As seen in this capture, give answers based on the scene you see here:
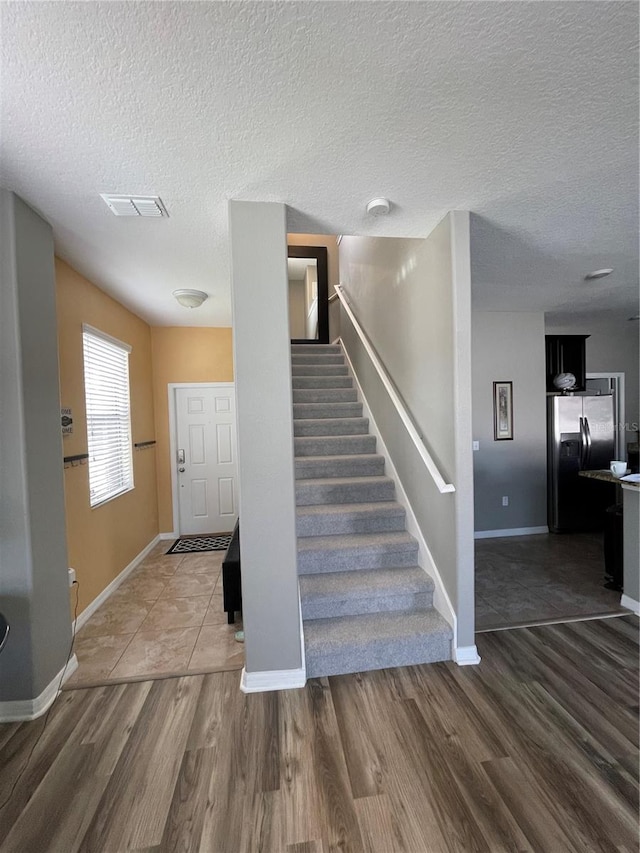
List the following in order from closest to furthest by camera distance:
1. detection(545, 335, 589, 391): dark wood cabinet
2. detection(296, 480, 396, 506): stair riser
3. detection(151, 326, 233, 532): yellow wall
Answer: detection(296, 480, 396, 506): stair riser < detection(151, 326, 233, 532): yellow wall < detection(545, 335, 589, 391): dark wood cabinet

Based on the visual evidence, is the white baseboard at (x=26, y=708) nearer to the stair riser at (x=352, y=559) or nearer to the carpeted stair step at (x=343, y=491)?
the stair riser at (x=352, y=559)

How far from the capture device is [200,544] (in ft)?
13.6

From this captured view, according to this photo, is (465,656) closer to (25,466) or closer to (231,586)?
(231,586)

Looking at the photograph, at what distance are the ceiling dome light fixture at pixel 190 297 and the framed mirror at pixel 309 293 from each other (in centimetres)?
182

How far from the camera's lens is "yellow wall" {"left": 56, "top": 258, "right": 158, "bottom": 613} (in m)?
2.47

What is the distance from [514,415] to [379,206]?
3.17 meters

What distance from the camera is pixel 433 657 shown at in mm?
2006

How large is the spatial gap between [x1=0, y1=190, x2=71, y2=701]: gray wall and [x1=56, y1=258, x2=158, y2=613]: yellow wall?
643 millimetres

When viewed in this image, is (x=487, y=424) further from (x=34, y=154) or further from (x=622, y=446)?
(x=34, y=154)

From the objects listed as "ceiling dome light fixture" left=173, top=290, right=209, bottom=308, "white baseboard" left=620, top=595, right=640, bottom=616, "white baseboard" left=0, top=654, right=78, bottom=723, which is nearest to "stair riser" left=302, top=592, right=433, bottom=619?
"white baseboard" left=0, top=654, right=78, bottom=723

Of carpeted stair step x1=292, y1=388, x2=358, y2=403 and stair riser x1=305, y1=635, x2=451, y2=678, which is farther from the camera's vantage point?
carpeted stair step x1=292, y1=388, x2=358, y2=403

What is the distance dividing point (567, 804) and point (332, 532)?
164 centimetres

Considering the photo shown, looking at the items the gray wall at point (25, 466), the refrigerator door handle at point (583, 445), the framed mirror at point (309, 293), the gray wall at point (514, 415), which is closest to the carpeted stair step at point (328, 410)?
the gray wall at point (514, 415)

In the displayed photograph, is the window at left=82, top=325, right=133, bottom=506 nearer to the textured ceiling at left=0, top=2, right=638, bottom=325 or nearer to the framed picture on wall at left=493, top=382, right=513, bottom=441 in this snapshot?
the textured ceiling at left=0, top=2, right=638, bottom=325
